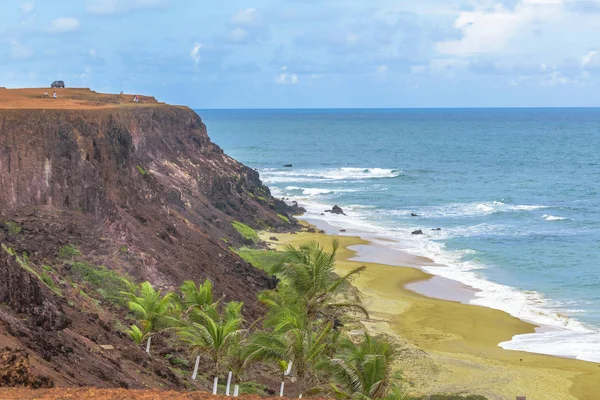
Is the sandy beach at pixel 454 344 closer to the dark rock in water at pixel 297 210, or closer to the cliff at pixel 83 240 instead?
the cliff at pixel 83 240

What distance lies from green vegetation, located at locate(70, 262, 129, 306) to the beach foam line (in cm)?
1676

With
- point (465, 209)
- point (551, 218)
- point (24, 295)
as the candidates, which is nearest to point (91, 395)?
point (24, 295)

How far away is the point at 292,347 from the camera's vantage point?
20984 mm

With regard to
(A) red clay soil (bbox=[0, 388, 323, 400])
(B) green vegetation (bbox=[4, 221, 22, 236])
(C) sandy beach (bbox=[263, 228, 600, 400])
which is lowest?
(C) sandy beach (bbox=[263, 228, 600, 400])

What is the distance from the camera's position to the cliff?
22.4 m

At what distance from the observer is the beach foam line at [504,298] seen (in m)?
36.5

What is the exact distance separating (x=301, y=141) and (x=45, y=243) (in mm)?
162678

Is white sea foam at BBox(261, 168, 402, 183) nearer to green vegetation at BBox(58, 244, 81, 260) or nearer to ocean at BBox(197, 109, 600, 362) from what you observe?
ocean at BBox(197, 109, 600, 362)

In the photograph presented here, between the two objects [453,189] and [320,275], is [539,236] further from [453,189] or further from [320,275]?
[320,275]

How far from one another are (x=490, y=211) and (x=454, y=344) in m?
42.7

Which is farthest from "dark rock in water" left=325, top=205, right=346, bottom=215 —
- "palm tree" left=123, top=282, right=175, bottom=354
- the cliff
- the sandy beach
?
"palm tree" left=123, top=282, right=175, bottom=354

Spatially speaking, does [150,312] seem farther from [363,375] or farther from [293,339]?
[363,375]

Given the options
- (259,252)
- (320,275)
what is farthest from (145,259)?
(259,252)

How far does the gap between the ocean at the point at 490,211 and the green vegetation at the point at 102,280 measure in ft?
55.5
